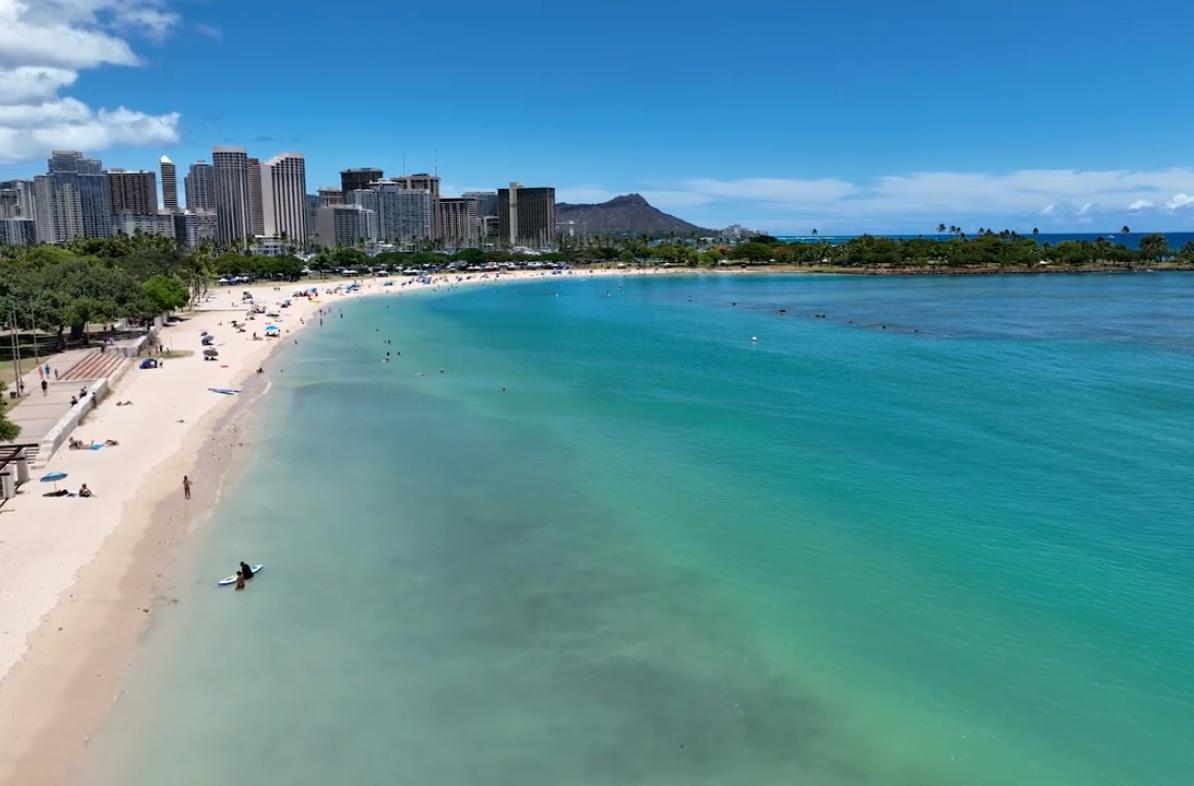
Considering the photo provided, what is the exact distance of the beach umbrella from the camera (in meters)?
25.1

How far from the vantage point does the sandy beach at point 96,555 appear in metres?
14.1

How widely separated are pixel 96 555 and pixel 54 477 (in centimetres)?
657

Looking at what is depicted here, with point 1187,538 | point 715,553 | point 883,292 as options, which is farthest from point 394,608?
point 883,292

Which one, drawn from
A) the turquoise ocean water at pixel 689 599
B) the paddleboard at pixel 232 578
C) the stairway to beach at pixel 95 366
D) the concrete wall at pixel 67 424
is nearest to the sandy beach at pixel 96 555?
the concrete wall at pixel 67 424

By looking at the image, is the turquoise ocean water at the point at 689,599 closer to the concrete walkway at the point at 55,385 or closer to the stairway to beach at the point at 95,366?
the concrete walkway at the point at 55,385

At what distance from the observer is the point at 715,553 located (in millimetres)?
21641

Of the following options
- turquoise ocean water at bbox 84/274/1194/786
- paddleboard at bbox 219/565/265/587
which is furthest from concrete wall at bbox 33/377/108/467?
paddleboard at bbox 219/565/265/587

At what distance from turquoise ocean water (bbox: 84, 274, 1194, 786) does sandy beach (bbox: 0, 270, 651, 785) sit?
76cm

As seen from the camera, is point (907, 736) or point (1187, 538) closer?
point (907, 736)

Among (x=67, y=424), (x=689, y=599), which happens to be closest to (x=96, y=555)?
(x=67, y=424)

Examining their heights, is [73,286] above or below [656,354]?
above

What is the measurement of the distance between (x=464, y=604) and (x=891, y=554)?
10.8 meters

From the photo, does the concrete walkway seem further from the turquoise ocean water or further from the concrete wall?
the turquoise ocean water

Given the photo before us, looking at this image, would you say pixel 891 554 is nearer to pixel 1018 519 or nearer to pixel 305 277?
pixel 1018 519
